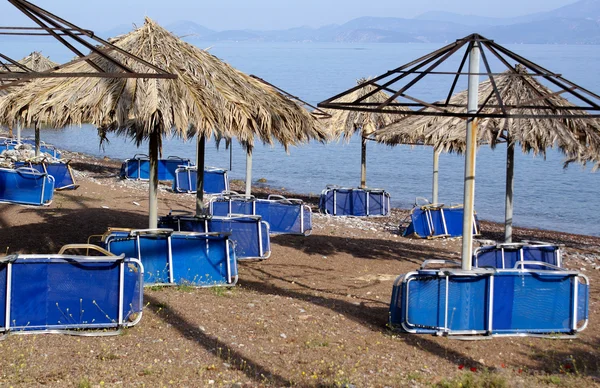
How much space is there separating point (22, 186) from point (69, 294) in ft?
30.6

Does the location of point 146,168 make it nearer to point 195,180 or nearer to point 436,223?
point 195,180

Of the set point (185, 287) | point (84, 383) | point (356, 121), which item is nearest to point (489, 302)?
point (185, 287)

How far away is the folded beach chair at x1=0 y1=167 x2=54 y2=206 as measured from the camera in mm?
15383

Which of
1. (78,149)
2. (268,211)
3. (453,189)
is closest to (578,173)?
(453,189)

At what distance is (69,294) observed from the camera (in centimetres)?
686

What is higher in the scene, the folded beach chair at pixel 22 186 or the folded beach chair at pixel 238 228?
the folded beach chair at pixel 22 186

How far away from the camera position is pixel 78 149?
1951 inches

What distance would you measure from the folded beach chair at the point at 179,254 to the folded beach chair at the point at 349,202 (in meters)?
11.3

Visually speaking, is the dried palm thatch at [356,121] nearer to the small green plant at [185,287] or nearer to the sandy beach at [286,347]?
the sandy beach at [286,347]

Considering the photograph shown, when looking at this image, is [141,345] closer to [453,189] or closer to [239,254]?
[239,254]

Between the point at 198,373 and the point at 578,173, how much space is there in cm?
4256

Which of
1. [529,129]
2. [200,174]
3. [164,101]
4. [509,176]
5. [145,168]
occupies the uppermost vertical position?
[164,101]

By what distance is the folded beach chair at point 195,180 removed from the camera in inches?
857

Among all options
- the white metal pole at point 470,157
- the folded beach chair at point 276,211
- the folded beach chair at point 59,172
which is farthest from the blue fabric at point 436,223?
the folded beach chair at point 59,172
